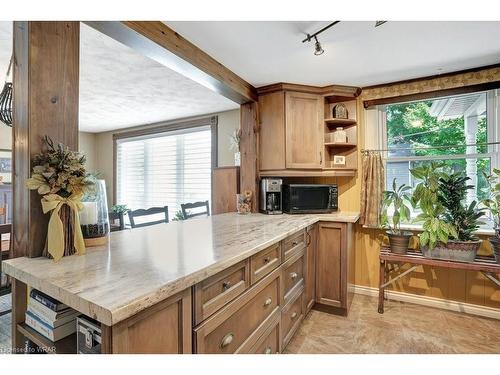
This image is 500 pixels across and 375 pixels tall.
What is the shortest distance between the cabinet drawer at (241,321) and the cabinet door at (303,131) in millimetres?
1335

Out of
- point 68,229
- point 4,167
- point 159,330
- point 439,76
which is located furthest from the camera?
point 4,167

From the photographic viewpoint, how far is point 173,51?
1612 mm

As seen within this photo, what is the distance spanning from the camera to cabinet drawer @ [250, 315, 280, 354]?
1393 mm

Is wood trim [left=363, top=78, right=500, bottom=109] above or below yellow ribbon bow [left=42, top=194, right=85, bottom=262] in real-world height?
above

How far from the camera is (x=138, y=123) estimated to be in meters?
4.39

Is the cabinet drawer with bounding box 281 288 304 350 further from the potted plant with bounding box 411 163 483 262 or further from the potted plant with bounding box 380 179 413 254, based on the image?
the potted plant with bounding box 411 163 483 262

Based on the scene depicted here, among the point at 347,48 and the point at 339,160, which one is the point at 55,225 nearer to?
the point at 347,48

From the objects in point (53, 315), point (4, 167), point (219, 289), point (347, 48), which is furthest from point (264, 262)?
point (4, 167)

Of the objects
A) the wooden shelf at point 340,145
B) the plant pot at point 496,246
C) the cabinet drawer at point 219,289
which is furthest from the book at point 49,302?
the plant pot at point 496,246

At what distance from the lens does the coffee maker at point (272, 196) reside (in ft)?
8.35

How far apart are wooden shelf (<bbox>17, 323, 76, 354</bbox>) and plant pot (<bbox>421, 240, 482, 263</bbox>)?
8.24 ft

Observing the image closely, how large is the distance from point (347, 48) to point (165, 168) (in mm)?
3350

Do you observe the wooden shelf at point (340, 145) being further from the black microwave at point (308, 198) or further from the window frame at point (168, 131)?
the window frame at point (168, 131)

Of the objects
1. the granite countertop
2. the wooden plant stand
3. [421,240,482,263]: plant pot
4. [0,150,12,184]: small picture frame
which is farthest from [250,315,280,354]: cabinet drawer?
[0,150,12,184]: small picture frame
